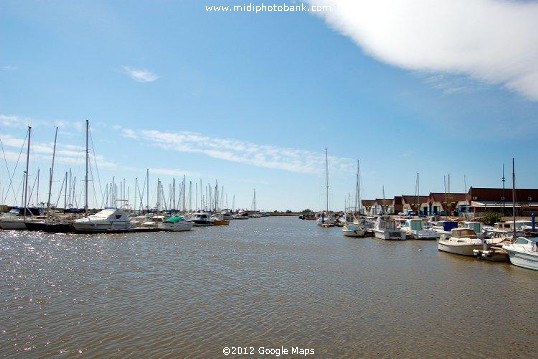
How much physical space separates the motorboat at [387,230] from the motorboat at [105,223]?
35876mm

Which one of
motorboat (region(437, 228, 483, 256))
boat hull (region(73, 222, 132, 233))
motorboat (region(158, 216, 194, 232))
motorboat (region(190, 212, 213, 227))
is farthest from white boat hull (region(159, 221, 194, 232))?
motorboat (region(437, 228, 483, 256))

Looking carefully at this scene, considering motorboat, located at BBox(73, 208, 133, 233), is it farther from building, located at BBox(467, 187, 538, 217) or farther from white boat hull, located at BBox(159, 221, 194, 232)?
building, located at BBox(467, 187, 538, 217)

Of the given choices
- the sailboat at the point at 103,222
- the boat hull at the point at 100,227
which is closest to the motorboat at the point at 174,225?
the sailboat at the point at 103,222

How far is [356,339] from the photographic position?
12.9m

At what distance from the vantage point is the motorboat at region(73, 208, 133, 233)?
56.4 m

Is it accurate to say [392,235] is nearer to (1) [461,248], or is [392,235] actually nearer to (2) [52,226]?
(1) [461,248]

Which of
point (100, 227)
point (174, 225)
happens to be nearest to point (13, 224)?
point (100, 227)

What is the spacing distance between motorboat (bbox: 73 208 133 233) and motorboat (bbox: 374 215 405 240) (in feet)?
118

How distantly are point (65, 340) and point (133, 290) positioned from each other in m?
7.37

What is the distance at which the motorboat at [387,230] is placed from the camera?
5334 centimetres

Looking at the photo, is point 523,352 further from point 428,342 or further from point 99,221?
point 99,221

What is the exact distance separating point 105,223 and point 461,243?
45.2 meters

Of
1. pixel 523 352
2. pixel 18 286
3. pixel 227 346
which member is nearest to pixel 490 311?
pixel 523 352

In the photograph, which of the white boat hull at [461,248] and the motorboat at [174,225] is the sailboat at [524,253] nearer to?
the white boat hull at [461,248]
